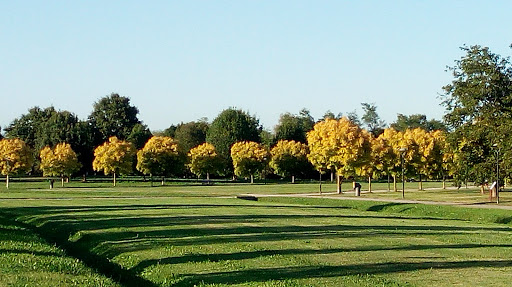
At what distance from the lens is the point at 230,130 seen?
148 meters

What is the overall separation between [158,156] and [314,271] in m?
94.9

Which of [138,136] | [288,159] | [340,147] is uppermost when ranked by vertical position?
[138,136]

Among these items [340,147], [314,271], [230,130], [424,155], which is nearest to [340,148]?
[340,147]

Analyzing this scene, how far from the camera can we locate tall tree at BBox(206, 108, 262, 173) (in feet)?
468

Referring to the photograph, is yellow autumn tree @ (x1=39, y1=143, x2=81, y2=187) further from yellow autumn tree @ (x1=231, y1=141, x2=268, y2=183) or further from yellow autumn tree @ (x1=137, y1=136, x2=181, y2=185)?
yellow autumn tree @ (x1=231, y1=141, x2=268, y2=183)

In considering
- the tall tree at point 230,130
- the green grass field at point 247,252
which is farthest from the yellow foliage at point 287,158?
the green grass field at point 247,252

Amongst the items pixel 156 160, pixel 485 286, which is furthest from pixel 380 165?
pixel 485 286

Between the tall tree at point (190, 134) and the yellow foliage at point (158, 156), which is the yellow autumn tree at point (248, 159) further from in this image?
the tall tree at point (190, 134)

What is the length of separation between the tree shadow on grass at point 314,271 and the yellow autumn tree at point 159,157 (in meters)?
93.9

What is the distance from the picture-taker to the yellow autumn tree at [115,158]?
10669 cm

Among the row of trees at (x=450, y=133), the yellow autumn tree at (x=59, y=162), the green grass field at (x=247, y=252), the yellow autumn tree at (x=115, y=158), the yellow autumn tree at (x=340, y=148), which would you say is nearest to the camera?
the green grass field at (x=247, y=252)

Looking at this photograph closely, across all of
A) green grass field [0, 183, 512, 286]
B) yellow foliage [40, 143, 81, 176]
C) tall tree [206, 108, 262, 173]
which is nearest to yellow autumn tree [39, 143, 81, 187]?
yellow foliage [40, 143, 81, 176]

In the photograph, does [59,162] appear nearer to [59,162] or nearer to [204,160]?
[59,162]

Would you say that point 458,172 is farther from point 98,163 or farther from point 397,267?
point 98,163
